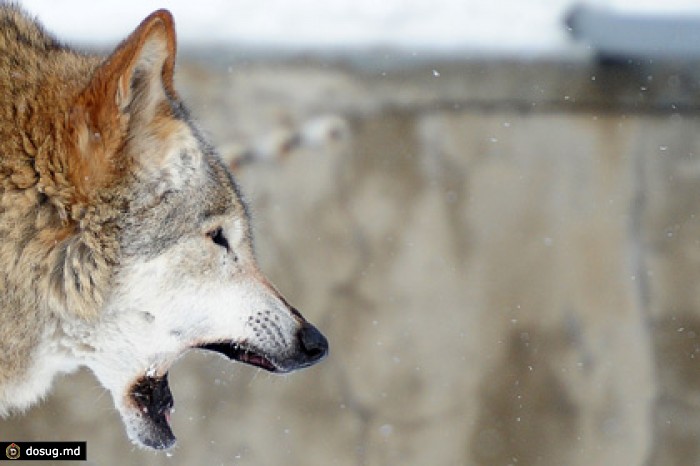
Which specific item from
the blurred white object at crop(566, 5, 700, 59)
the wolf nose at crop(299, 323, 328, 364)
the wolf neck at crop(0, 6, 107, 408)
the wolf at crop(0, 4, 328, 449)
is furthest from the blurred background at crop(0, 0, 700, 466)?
the wolf neck at crop(0, 6, 107, 408)

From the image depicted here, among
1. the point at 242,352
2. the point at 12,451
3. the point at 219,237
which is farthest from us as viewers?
the point at 12,451

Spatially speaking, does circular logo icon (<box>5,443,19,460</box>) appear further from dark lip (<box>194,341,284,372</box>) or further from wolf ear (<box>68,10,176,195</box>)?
wolf ear (<box>68,10,176,195</box>)

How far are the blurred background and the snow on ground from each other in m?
0.01

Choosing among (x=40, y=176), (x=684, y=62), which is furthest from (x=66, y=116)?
(x=684, y=62)

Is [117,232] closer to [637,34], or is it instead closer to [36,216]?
[36,216]

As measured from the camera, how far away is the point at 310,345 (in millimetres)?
2641

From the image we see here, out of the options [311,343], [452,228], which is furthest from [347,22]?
[311,343]

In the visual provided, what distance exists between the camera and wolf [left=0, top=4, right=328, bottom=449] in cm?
205

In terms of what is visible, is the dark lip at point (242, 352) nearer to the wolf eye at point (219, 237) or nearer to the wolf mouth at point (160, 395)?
the wolf mouth at point (160, 395)

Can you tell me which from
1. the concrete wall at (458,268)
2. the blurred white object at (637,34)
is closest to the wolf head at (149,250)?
the concrete wall at (458,268)

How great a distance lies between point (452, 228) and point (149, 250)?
7.66ft

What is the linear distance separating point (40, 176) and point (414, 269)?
2511mm

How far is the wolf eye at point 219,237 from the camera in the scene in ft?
7.81

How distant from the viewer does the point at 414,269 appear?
4328 millimetres
